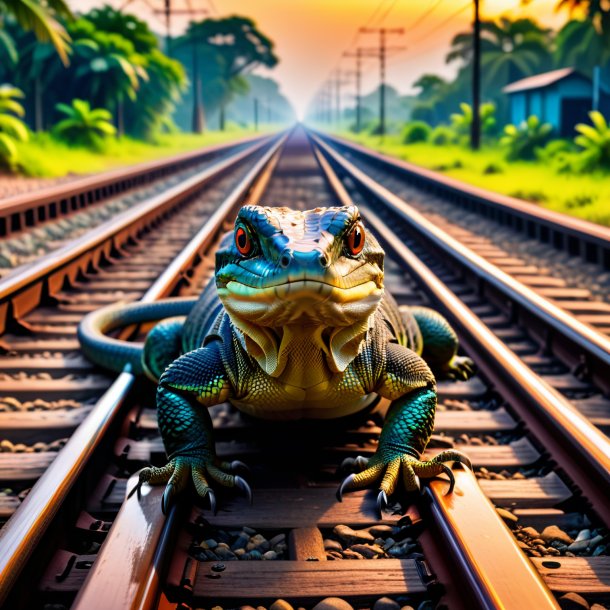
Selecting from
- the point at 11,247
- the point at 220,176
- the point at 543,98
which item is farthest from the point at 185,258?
the point at 543,98

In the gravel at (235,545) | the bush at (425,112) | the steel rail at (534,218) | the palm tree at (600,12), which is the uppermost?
the palm tree at (600,12)

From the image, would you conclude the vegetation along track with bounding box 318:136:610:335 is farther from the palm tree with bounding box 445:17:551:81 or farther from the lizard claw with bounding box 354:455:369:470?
the palm tree with bounding box 445:17:551:81

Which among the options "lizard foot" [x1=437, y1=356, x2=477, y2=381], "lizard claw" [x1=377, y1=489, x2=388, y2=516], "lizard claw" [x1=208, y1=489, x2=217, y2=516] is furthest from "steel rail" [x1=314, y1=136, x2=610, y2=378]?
"lizard claw" [x1=208, y1=489, x2=217, y2=516]

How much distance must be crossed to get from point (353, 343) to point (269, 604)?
936 millimetres

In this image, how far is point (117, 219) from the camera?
9875mm

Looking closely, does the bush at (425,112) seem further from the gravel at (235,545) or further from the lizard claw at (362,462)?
the gravel at (235,545)

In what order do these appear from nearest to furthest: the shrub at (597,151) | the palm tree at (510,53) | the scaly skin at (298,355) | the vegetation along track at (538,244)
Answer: the scaly skin at (298,355) < the vegetation along track at (538,244) < the shrub at (597,151) < the palm tree at (510,53)

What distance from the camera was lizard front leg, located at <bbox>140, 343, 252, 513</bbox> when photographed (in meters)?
2.82

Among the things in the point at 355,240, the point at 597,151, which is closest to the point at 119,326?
the point at 355,240

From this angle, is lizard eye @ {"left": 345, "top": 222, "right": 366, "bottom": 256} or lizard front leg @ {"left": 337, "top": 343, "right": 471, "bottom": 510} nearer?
lizard eye @ {"left": 345, "top": 222, "right": 366, "bottom": 256}

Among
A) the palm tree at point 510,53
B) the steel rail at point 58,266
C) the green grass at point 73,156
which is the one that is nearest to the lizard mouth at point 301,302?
the steel rail at point 58,266

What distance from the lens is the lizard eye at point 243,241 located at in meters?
2.50

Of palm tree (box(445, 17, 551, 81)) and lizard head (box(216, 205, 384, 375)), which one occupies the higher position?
palm tree (box(445, 17, 551, 81))

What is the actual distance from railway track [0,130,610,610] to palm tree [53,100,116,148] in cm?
2196
